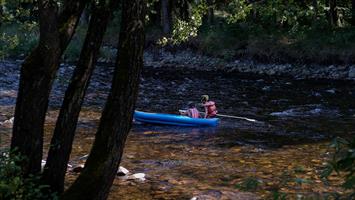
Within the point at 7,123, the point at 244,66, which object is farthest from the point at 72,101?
the point at 244,66

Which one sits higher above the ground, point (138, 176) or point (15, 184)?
point (15, 184)

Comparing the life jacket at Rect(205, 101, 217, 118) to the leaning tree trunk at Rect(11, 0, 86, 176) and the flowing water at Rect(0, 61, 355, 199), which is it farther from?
the leaning tree trunk at Rect(11, 0, 86, 176)

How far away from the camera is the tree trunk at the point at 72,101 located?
5.94m

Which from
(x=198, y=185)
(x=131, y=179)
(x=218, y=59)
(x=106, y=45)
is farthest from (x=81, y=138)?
(x=106, y=45)

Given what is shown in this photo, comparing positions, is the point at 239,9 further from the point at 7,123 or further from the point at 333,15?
the point at 333,15

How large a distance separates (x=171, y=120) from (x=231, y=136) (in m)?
2.02

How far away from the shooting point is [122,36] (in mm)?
5039

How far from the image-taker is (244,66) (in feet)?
92.5

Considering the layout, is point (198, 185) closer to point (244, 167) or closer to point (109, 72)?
point (244, 167)

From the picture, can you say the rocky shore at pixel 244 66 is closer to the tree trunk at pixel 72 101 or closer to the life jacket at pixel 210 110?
the life jacket at pixel 210 110

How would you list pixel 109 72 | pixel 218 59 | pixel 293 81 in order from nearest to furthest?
pixel 293 81, pixel 109 72, pixel 218 59

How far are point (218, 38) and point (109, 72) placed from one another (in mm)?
7681

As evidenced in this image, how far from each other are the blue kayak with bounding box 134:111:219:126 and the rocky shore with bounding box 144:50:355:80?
11.0 meters

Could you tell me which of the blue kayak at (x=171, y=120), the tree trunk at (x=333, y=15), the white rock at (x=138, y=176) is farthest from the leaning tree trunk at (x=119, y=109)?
the tree trunk at (x=333, y=15)
